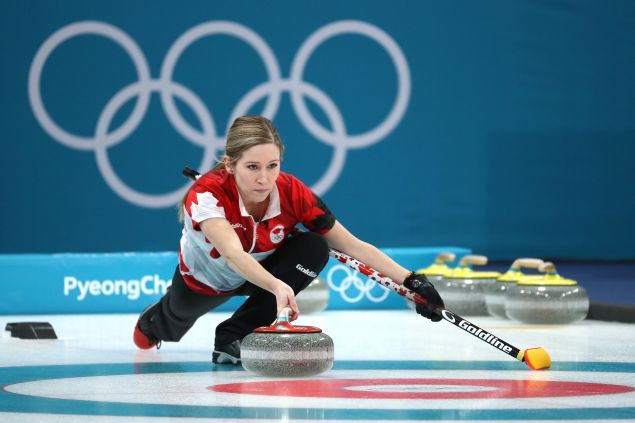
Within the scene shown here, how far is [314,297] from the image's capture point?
6707 millimetres

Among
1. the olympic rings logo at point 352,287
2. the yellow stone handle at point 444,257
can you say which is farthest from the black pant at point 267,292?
the olympic rings logo at point 352,287

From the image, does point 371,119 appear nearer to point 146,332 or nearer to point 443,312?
point 146,332

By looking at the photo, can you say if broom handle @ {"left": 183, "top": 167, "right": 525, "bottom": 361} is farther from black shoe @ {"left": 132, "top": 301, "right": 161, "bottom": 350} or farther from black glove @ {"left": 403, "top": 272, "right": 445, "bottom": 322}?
black shoe @ {"left": 132, "top": 301, "right": 161, "bottom": 350}

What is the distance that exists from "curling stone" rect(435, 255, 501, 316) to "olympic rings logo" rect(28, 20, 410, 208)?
11.2ft

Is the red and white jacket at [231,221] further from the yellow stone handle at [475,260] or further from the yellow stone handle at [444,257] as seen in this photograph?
the yellow stone handle at [444,257]

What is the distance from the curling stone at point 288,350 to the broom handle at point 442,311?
1.30ft

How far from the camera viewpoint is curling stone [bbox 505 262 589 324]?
19.3 ft

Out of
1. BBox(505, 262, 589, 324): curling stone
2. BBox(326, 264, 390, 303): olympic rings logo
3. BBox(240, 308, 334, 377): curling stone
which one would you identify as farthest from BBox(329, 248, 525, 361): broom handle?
BBox(326, 264, 390, 303): olympic rings logo

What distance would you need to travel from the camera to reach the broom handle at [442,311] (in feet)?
12.6

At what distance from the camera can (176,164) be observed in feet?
31.4

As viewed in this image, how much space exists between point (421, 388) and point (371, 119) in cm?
661

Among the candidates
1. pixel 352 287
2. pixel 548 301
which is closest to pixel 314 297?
pixel 352 287

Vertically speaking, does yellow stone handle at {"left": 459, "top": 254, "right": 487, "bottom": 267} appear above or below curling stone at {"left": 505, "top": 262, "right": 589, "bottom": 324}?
above

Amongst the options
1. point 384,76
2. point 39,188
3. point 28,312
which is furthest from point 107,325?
point 384,76
